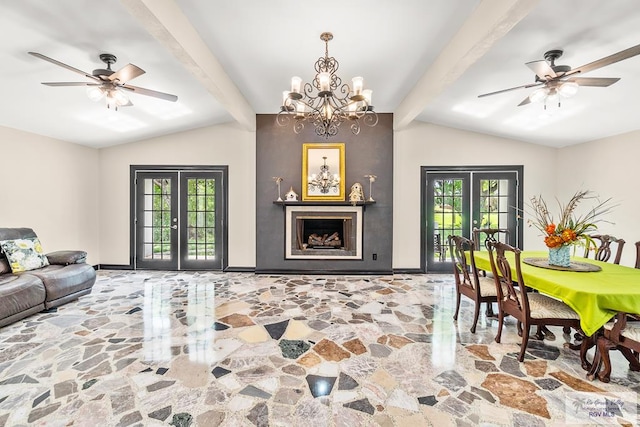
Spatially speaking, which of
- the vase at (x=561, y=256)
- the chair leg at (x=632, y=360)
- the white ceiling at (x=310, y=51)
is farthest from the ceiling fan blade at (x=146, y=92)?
the chair leg at (x=632, y=360)

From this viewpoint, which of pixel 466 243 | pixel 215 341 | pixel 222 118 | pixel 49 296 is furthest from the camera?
pixel 222 118

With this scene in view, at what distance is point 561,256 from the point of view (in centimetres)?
308

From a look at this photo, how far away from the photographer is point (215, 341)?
10.2ft

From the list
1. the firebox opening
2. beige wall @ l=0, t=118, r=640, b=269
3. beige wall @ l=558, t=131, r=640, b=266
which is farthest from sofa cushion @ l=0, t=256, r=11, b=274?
beige wall @ l=558, t=131, r=640, b=266

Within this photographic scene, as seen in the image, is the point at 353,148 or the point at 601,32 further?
the point at 353,148

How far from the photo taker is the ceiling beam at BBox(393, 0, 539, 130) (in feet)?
7.79

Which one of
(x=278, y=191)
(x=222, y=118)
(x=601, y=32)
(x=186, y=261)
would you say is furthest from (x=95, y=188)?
(x=601, y=32)

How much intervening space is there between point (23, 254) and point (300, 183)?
4379mm

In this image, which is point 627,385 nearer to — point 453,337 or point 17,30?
point 453,337

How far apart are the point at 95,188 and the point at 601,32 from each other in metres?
8.21

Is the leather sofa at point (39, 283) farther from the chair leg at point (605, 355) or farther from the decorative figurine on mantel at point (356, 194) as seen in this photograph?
the chair leg at point (605, 355)

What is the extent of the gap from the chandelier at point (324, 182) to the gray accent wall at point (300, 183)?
0.78 feet

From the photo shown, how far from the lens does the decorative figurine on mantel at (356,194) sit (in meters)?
5.89

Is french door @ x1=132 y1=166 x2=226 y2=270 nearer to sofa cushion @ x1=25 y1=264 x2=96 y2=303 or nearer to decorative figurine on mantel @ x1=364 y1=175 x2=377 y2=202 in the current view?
sofa cushion @ x1=25 y1=264 x2=96 y2=303
